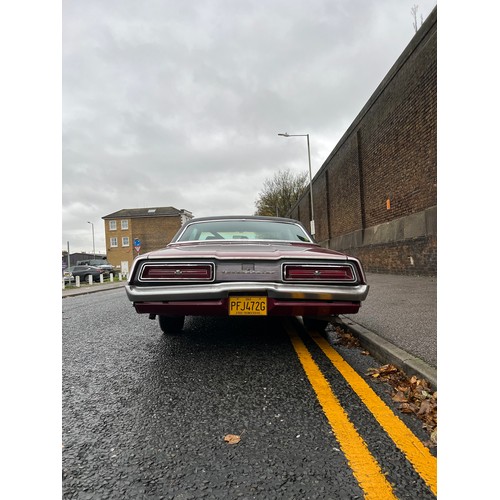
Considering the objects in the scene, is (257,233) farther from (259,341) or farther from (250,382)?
(250,382)

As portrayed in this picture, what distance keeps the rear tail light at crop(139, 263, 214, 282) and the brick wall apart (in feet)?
23.4

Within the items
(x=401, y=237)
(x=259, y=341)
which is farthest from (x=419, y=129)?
(x=259, y=341)

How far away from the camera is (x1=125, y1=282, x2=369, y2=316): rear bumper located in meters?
3.10

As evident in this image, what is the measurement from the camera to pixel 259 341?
4.00 m

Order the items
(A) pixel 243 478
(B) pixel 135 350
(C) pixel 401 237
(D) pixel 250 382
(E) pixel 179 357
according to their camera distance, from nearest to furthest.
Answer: (A) pixel 243 478 < (D) pixel 250 382 < (E) pixel 179 357 < (B) pixel 135 350 < (C) pixel 401 237

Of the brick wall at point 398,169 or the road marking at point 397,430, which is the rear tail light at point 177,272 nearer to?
the road marking at point 397,430

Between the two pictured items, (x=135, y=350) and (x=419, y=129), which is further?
(x=419, y=129)

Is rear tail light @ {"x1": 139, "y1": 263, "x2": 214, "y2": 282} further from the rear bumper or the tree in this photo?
the tree

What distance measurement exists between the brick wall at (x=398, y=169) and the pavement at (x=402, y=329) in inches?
135

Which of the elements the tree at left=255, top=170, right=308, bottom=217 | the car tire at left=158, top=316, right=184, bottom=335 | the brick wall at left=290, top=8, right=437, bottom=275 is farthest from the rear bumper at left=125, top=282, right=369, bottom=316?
the tree at left=255, top=170, right=308, bottom=217

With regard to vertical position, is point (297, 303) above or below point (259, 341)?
above

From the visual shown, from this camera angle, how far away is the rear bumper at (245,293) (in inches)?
122

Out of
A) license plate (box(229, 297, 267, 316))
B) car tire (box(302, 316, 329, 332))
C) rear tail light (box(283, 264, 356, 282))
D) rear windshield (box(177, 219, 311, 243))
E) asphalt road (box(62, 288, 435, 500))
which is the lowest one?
asphalt road (box(62, 288, 435, 500))

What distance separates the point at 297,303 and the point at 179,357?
49.3 inches
